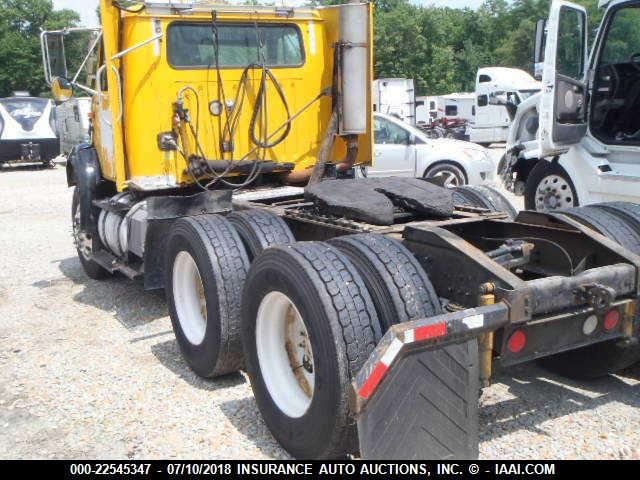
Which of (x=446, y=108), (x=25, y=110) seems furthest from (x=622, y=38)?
(x=446, y=108)

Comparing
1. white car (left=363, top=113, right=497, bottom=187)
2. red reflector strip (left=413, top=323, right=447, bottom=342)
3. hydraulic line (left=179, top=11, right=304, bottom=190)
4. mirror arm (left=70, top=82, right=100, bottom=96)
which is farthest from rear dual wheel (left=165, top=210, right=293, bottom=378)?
white car (left=363, top=113, right=497, bottom=187)

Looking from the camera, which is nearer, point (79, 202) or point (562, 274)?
point (562, 274)

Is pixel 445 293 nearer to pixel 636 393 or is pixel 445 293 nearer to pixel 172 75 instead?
pixel 636 393

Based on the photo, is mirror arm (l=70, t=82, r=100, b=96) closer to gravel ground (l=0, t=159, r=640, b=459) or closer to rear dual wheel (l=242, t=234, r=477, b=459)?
gravel ground (l=0, t=159, r=640, b=459)

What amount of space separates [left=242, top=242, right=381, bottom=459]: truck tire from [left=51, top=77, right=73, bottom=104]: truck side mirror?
4053mm

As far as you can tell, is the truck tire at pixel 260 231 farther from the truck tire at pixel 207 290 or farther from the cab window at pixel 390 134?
the cab window at pixel 390 134

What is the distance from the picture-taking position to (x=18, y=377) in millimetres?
4855

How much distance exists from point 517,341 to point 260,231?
1.97m

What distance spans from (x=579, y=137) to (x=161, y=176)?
469 centimetres

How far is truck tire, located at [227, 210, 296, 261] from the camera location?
175 inches

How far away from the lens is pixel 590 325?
11.0 ft

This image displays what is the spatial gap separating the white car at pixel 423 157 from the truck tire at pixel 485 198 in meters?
6.45
